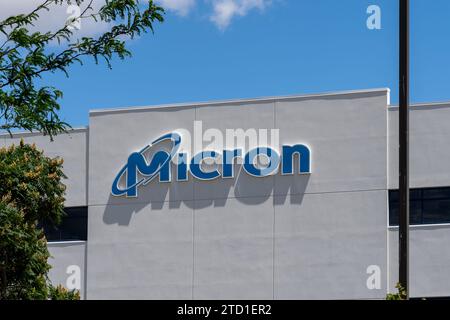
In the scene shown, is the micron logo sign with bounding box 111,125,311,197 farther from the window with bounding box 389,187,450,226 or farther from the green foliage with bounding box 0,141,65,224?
the green foliage with bounding box 0,141,65,224

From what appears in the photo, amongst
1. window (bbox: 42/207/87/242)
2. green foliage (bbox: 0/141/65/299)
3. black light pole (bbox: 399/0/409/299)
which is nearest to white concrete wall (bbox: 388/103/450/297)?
window (bbox: 42/207/87/242)

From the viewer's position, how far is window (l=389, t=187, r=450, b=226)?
141 feet

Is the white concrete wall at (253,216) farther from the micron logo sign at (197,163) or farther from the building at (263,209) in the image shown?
the micron logo sign at (197,163)

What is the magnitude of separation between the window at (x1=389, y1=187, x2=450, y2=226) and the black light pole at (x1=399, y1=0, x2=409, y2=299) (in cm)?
2350

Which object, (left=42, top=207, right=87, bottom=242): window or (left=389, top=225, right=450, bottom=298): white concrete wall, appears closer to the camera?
(left=389, top=225, right=450, bottom=298): white concrete wall

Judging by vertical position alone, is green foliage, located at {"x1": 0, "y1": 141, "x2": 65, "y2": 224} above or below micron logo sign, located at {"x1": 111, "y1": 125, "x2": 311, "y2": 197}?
below

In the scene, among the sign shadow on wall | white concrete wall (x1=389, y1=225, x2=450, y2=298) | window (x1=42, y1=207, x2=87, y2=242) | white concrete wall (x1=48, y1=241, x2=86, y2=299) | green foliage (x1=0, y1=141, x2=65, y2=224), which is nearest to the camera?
green foliage (x1=0, y1=141, x2=65, y2=224)

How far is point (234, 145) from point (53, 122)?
92.3ft

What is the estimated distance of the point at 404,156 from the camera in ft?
64.0

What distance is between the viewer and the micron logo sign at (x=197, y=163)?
4506cm

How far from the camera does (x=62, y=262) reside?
48062 mm

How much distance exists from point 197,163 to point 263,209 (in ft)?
11.4

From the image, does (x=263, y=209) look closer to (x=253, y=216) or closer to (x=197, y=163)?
(x=253, y=216)

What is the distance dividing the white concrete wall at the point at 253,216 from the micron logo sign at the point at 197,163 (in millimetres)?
318
